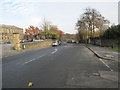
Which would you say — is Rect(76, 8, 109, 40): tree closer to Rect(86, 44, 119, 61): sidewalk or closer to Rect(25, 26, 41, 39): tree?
Rect(86, 44, 119, 61): sidewalk

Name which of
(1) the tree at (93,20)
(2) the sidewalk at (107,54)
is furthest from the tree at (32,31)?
(2) the sidewalk at (107,54)

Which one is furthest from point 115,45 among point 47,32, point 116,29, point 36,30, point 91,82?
point 36,30

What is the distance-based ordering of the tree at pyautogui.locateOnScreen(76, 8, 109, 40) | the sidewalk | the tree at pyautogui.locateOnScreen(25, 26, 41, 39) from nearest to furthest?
1. the sidewalk
2. the tree at pyautogui.locateOnScreen(76, 8, 109, 40)
3. the tree at pyautogui.locateOnScreen(25, 26, 41, 39)

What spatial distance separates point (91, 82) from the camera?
5.67 meters

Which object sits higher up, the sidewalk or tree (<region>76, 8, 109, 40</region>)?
tree (<region>76, 8, 109, 40</region>)

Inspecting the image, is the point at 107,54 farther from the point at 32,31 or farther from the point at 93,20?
the point at 32,31

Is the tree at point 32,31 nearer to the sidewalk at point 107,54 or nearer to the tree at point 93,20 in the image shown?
the tree at point 93,20

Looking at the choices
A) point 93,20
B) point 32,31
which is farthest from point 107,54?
point 32,31

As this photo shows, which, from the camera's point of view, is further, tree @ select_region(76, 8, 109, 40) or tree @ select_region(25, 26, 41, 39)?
tree @ select_region(25, 26, 41, 39)

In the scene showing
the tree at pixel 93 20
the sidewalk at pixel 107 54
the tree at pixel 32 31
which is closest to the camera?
the sidewalk at pixel 107 54

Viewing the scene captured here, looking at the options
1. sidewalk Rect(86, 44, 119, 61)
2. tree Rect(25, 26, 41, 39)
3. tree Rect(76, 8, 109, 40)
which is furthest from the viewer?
tree Rect(25, 26, 41, 39)

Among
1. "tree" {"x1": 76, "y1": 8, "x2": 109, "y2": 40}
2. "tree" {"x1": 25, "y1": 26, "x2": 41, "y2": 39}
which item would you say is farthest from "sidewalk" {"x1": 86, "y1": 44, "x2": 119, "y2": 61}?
"tree" {"x1": 25, "y1": 26, "x2": 41, "y2": 39}

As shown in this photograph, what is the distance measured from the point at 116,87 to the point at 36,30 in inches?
3692

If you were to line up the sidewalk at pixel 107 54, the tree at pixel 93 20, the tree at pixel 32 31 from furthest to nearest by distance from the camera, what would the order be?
the tree at pixel 32 31 < the tree at pixel 93 20 < the sidewalk at pixel 107 54
